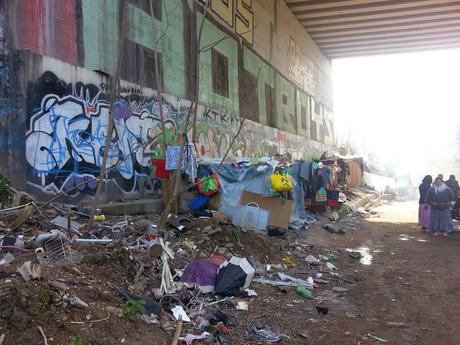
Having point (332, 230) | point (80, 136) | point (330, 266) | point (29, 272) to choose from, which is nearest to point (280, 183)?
point (330, 266)

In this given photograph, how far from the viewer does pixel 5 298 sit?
3.72 m

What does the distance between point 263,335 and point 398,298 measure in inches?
A: 99.6

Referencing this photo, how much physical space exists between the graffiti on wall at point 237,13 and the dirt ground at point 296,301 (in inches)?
339

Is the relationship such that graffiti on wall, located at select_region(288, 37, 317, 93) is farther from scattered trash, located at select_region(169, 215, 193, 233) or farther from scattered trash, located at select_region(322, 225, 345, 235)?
scattered trash, located at select_region(169, 215, 193, 233)

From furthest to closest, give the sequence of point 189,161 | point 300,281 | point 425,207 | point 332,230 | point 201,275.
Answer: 1. point 425,207
2. point 332,230
3. point 189,161
4. point 300,281
5. point 201,275

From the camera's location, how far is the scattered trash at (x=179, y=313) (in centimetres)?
475

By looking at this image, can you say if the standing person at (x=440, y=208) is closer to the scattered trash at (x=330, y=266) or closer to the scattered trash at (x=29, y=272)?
the scattered trash at (x=330, y=266)

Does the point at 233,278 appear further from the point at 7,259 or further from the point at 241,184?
the point at 241,184

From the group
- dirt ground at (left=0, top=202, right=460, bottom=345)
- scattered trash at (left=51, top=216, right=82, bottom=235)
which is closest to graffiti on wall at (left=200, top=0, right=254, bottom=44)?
dirt ground at (left=0, top=202, right=460, bottom=345)

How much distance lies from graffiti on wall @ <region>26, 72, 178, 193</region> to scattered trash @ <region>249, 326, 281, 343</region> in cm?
317

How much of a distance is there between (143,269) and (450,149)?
2675 inches

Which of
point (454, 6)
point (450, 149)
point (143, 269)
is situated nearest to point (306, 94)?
point (454, 6)

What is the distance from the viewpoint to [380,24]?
23844 millimetres

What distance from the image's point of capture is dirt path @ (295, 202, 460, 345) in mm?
4891
